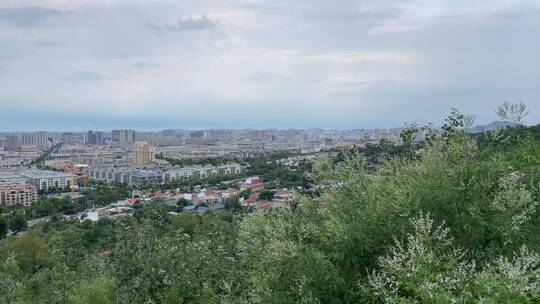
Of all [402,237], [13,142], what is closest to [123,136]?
[13,142]

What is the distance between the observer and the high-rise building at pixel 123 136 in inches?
5639

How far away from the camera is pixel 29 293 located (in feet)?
26.8

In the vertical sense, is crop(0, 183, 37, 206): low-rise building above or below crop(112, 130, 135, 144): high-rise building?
A: below

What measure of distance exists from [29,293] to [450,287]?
6.86m

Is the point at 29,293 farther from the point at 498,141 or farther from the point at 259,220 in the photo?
the point at 498,141

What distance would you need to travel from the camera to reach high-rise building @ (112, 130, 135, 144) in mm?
143238

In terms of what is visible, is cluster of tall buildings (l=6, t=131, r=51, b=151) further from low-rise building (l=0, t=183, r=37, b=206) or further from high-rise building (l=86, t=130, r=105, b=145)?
low-rise building (l=0, t=183, r=37, b=206)

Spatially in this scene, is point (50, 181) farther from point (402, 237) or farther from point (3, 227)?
point (402, 237)

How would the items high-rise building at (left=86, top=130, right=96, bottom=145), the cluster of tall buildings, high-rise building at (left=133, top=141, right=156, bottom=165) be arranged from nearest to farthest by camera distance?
high-rise building at (left=133, top=141, right=156, bottom=165)
the cluster of tall buildings
high-rise building at (left=86, top=130, right=96, bottom=145)

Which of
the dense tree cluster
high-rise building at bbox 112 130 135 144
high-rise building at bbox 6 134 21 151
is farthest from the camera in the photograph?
high-rise building at bbox 112 130 135 144

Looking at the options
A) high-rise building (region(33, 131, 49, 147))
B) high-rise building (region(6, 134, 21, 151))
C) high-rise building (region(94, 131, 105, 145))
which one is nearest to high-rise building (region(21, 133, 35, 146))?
high-rise building (region(33, 131, 49, 147))

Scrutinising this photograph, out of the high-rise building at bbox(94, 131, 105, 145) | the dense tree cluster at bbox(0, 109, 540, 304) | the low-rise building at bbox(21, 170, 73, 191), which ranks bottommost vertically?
the low-rise building at bbox(21, 170, 73, 191)

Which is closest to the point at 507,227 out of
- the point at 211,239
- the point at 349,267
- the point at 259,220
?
the point at 349,267

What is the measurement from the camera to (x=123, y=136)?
144625mm
